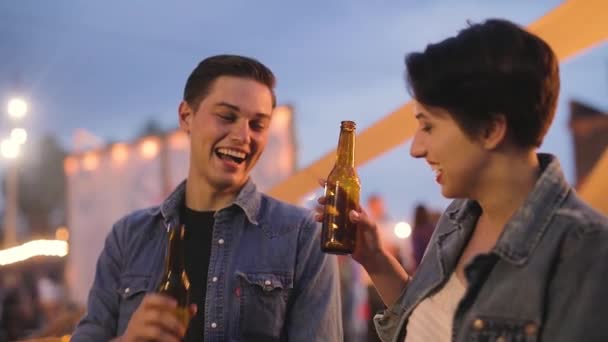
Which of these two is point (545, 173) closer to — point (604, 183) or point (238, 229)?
point (238, 229)

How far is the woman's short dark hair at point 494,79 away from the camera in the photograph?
187cm

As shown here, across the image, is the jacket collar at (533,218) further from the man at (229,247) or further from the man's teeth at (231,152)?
the man's teeth at (231,152)

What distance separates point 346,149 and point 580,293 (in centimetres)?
A: 121

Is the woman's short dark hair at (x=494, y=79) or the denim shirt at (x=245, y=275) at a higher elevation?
the woman's short dark hair at (x=494, y=79)

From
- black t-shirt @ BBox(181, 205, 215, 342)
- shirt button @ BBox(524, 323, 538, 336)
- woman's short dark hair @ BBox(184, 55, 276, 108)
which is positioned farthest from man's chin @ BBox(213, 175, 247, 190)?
shirt button @ BBox(524, 323, 538, 336)

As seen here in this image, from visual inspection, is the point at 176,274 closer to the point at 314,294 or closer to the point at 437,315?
the point at 314,294

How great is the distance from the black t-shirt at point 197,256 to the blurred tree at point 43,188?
42.0m

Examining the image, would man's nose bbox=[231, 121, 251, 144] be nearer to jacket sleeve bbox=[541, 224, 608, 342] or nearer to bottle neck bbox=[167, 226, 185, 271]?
bottle neck bbox=[167, 226, 185, 271]

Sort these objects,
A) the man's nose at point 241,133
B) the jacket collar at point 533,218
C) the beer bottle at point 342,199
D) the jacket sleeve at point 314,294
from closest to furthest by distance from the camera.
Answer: the jacket collar at point 533,218 < the beer bottle at point 342,199 < the jacket sleeve at point 314,294 < the man's nose at point 241,133

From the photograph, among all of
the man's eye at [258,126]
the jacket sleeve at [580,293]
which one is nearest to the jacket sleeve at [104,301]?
the man's eye at [258,126]

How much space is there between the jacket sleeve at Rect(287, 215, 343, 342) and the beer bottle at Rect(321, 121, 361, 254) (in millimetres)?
236

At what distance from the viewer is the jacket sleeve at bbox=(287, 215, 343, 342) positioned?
2605mm

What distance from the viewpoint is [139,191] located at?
9922 millimetres

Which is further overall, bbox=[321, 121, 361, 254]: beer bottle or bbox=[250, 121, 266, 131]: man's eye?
bbox=[250, 121, 266, 131]: man's eye
